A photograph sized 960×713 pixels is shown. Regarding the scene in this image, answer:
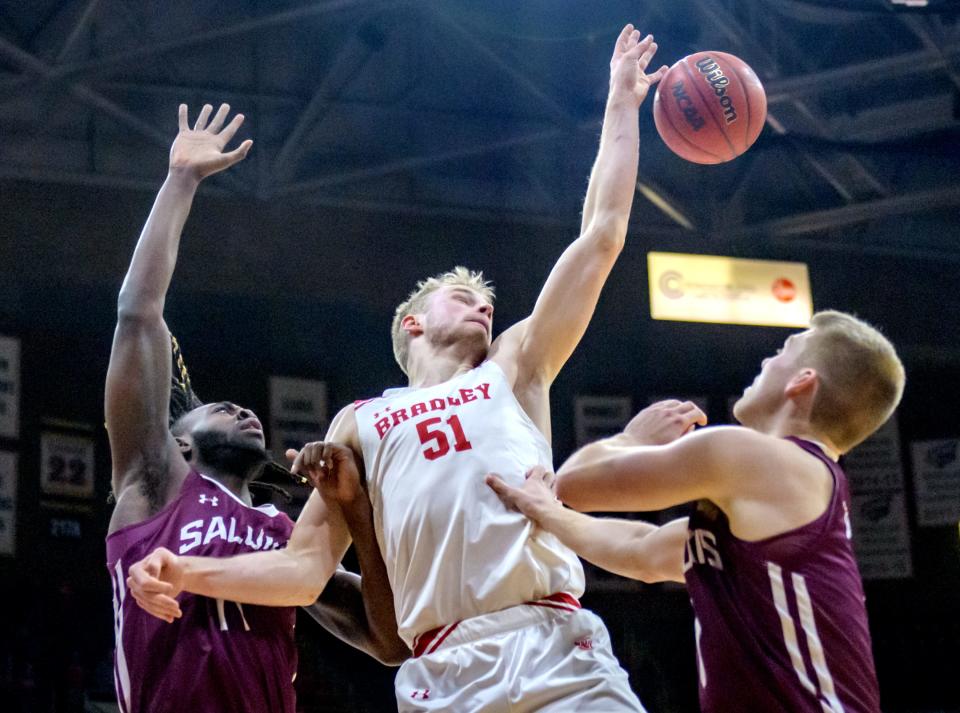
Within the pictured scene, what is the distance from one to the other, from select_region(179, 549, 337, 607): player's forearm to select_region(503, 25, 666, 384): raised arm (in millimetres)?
898

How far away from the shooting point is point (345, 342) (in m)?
12.8

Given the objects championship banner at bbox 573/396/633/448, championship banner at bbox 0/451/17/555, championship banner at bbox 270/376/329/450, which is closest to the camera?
championship banner at bbox 0/451/17/555

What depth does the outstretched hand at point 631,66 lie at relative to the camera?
14.5 feet

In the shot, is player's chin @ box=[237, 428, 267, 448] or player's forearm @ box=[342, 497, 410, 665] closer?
player's forearm @ box=[342, 497, 410, 665]

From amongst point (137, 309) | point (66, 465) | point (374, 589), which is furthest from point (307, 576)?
point (66, 465)

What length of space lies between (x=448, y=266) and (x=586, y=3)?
2.98 meters

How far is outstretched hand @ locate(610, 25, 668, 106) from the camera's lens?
4410mm

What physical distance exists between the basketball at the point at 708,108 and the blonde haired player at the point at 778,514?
2022 mm

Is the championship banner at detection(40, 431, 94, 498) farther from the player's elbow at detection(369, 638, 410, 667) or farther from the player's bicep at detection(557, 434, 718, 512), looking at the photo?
the player's bicep at detection(557, 434, 718, 512)

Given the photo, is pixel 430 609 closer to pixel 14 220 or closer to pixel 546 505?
pixel 546 505

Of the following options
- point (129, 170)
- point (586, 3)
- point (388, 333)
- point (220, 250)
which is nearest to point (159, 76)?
point (129, 170)

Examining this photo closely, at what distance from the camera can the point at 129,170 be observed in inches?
490

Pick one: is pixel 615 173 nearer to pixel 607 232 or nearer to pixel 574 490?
pixel 607 232

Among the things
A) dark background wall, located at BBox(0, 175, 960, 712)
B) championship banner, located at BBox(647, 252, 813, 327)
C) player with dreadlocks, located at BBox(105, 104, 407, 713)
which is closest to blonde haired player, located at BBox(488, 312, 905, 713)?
player with dreadlocks, located at BBox(105, 104, 407, 713)
